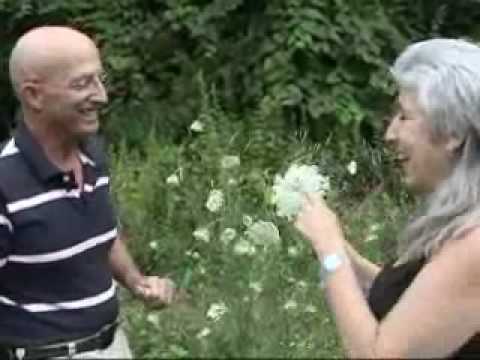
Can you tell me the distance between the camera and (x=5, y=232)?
149 inches

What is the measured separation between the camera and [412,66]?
360 centimetres

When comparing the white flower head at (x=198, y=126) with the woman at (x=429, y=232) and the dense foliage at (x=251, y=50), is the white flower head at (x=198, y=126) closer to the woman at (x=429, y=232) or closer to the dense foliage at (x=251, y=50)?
the dense foliage at (x=251, y=50)

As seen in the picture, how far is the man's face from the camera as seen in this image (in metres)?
3.91

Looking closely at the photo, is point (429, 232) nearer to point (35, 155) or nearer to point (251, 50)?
point (35, 155)

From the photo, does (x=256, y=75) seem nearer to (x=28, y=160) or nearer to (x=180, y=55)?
(x=180, y=55)

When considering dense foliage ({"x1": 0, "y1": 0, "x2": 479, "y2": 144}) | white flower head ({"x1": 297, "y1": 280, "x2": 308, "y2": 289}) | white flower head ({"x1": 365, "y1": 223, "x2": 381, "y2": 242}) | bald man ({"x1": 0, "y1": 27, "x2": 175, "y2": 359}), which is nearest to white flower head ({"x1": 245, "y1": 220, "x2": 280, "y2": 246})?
bald man ({"x1": 0, "y1": 27, "x2": 175, "y2": 359})

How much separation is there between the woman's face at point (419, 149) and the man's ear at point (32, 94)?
36.4 inches

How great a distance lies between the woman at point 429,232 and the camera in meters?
3.39

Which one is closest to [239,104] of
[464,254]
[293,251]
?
[293,251]

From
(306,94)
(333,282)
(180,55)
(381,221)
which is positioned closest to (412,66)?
(333,282)

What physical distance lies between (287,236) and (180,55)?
3.01 metres

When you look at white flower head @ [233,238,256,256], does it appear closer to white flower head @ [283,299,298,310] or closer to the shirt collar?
white flower head @ [283,299,298,310]

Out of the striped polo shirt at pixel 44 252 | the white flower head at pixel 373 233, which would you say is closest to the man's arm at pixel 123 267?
the striped polo shirt at pixel 44 252

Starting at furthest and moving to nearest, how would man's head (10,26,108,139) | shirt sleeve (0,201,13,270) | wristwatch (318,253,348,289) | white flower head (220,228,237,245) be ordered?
white flower head (220,228,237,245), man's head (10,26,108,139), shirt sleeve (0,201,13,270), wristwatch (318,253,348,289)
